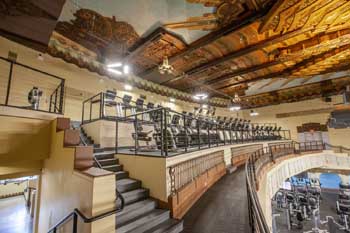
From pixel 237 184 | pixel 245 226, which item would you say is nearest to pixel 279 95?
pixel 237 184

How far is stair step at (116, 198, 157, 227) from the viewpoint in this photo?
2655 mm

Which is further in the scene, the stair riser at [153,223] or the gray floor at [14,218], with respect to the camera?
the gray floor at [14,218]

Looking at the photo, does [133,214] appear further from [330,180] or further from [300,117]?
[330,180]

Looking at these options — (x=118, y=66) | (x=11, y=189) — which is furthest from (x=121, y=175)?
(x=11, y=189)

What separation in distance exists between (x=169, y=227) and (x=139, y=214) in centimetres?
55

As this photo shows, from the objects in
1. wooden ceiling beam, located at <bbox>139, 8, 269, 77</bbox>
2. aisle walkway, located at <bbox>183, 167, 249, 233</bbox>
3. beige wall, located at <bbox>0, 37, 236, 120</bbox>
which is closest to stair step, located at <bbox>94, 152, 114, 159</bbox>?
aisle walkway, located at <bbox>183, 167, 249, 233</bbox>

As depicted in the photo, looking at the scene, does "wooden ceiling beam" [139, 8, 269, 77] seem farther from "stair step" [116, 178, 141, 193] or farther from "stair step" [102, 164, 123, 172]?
"stair step" [116, 178, 141, 193]

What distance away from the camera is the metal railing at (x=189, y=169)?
3.45 m

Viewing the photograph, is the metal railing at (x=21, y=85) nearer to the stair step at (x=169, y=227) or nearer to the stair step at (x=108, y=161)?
the stair step at (x=108, y=161)

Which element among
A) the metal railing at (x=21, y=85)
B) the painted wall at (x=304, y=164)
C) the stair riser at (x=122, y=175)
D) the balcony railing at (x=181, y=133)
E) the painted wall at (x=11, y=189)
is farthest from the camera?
the painted wall at (x=11, y=189)

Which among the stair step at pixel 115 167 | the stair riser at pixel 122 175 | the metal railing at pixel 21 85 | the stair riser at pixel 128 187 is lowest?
the stair riser at pixel 128 187

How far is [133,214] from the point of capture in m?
2.81

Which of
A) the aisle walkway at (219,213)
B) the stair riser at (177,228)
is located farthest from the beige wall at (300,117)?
the stair riser at (177,228)

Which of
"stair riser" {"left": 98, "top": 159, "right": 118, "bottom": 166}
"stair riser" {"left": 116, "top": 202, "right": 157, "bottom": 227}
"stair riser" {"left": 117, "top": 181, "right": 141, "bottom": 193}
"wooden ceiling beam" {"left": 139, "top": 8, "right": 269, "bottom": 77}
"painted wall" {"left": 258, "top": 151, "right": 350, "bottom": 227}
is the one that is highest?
"wooden ceiling beam" {"left": 139, "top": 8, "right": 269, "bottom": 77}
